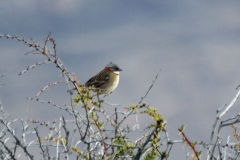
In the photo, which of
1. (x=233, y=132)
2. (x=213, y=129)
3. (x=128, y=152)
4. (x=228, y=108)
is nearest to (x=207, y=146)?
(x=213, y=129)

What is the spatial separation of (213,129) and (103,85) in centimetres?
707

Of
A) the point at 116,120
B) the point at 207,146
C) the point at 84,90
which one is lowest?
the point at 207,146

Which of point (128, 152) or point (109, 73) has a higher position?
point (109, 73)

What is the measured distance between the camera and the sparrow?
9.78 metres

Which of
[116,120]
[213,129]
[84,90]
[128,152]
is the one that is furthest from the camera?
[84,90]

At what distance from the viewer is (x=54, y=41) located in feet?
12.2

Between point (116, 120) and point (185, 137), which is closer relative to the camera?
point (185, 137)

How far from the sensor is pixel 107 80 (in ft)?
33.2

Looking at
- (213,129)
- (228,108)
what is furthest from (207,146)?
(228,108)

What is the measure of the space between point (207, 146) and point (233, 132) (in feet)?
4.66

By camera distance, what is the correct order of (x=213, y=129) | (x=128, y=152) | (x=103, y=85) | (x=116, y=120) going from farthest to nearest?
(x=103, y=85) → (x=116, y=120) → (x=128, y=152) → (x=213, y=129)

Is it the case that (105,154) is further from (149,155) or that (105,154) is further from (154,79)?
(154,79)

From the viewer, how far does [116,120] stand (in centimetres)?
379

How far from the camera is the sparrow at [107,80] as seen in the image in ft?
32.1
